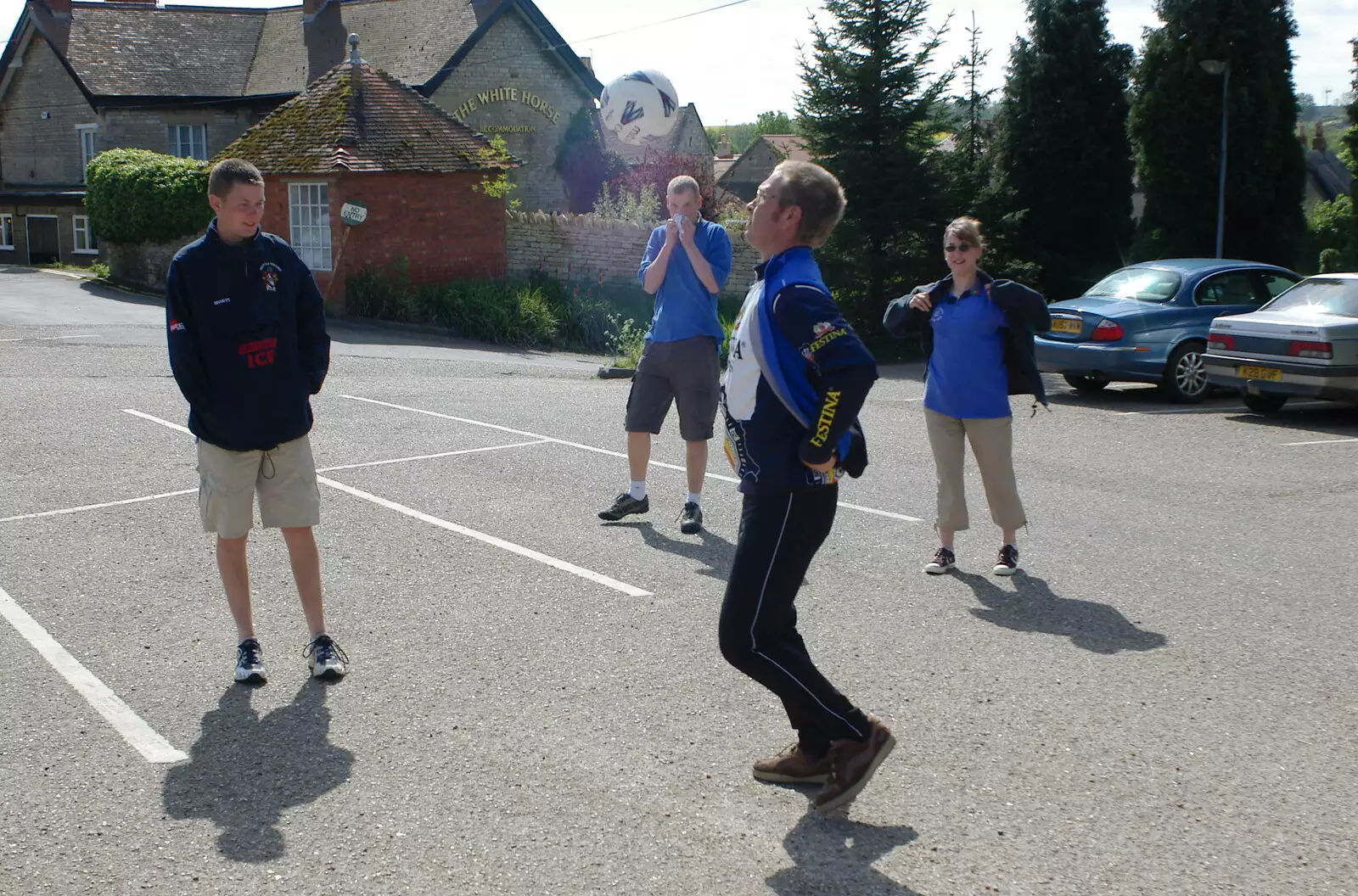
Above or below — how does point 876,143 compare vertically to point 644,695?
above

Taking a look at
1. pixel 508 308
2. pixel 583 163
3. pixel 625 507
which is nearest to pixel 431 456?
pixel 625 507

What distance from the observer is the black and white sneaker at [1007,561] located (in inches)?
270

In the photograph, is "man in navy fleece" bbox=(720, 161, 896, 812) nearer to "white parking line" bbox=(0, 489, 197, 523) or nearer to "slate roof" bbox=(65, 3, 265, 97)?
"white parking line" bbox=(0, 489, 197, 523)

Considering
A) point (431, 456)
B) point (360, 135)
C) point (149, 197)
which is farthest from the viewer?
point (149, 197)

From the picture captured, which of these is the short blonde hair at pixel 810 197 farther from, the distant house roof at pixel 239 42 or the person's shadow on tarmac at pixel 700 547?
the distant house roof at pixel 239 42

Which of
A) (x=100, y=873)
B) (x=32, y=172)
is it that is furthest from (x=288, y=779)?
(x=32, y=172)

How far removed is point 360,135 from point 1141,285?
1543cm

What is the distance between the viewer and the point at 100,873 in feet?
12.0

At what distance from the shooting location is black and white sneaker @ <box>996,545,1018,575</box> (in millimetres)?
6868

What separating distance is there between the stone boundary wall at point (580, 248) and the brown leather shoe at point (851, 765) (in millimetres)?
22531

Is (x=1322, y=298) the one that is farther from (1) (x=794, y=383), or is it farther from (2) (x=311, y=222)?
(2) (x=311, y=222)

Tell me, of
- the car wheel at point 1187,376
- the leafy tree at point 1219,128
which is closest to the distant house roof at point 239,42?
the leafy tree at point 1219,128

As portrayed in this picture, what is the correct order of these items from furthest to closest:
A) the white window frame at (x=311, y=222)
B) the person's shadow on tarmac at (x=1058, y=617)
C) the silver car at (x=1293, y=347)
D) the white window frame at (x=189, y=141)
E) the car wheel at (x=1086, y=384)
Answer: the white window frame at (x=189, y=141), the white window frame at (x=311, y=222), the car wheel at (x=1086, y=384), the silver car at (x=1293, y=347), the person's shadow on tarmac at (x=1058, y=617)

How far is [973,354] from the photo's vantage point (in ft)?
22.1
